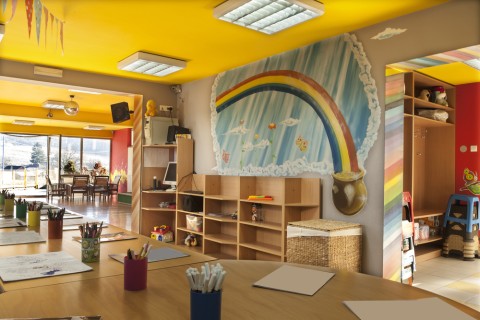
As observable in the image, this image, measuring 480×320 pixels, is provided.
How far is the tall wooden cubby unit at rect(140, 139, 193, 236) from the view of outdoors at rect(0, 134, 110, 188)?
33.7 feet

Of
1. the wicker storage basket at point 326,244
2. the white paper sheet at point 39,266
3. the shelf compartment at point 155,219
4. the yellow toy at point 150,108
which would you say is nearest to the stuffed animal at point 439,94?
the wicker storage basket at point 326,244

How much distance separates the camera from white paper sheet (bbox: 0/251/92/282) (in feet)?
5.49

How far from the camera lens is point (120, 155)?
52.5 feet

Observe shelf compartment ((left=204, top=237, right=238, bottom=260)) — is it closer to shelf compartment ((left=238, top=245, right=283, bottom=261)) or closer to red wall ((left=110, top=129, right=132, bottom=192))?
shelf compartment ((left=238, top=245, right=283, bottom=261))

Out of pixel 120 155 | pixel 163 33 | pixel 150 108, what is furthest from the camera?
pixel 120 155

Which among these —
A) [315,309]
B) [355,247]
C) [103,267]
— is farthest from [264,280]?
[355,247]

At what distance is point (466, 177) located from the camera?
6145 millimetres

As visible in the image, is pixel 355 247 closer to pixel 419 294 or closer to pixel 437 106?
pixel 419 294

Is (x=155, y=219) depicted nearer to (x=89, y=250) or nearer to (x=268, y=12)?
Result: (x=268, y=12)

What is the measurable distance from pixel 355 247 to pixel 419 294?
2410mm

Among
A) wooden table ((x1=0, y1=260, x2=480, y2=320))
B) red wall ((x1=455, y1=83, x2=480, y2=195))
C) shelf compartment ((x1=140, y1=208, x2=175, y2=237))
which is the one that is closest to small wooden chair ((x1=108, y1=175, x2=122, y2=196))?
shelf compartment ((x1=140, y1=208, x2=175, y2=237))

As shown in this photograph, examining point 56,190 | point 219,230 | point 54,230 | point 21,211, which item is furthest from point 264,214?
point 56,190

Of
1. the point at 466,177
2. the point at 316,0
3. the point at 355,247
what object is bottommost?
the point at 355,247

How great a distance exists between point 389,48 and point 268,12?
127 centimetres
